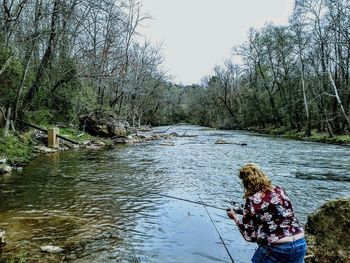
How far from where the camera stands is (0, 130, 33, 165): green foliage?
14.9 metres

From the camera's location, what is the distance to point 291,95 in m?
44.2

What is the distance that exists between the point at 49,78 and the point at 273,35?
32269 mm

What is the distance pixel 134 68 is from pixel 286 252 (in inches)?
1722

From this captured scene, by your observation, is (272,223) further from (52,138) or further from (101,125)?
(101,125)

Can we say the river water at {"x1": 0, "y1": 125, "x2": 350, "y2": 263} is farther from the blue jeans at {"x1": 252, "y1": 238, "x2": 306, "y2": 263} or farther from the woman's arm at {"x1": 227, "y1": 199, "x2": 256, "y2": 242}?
the blue jeans at {"x1": 252, "y1": 238, "x2": 306, "y2": 263}

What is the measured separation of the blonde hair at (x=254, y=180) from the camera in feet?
13.0

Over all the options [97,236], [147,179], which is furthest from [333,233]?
[147,179]

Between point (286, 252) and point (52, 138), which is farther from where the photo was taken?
point (52, 138)

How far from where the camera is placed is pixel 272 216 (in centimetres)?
385

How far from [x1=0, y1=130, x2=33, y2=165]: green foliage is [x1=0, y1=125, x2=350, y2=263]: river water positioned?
62cm

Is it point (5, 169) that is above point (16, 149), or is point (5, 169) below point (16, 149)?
→ below

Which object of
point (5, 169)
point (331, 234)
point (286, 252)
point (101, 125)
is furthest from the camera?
point (101, 125)

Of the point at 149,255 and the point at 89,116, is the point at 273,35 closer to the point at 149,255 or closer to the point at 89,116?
the point at 89,116

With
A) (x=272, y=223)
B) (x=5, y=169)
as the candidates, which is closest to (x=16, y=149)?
(x=5, y=169)
